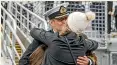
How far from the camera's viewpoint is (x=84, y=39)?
141 inches

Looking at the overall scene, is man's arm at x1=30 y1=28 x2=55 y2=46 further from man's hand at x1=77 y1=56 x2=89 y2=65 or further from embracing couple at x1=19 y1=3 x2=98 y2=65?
man's hand at x1=77 y1=56 x2=89 y2=65

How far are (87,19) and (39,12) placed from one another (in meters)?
7.39

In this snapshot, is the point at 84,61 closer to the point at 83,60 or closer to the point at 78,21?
the point at 83,60

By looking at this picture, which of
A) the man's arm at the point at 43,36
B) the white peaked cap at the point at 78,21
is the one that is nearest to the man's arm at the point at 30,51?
the man's arm at the point at 43,36

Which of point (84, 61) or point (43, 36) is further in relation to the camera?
point (43, 36)

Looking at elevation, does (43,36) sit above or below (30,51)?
above

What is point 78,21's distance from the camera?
132 inches

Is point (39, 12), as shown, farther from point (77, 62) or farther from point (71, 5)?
point (77, 62)

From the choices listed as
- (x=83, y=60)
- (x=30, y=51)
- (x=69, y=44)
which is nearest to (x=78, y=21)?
(x=69, y=44)

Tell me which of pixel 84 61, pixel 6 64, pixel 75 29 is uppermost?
pixel 75 29

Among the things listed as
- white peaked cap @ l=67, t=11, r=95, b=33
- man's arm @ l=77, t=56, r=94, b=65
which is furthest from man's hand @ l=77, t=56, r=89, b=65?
white peaked cap @ l=67, t=11, r=95, b=33

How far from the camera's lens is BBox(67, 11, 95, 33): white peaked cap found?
336 centimetres

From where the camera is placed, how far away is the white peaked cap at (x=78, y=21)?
336cm

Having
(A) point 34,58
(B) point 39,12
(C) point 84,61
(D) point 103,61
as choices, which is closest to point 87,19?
(C) point 84,61
